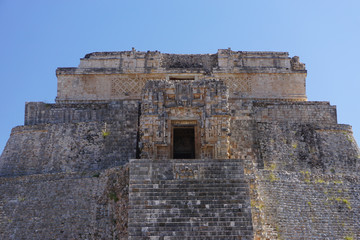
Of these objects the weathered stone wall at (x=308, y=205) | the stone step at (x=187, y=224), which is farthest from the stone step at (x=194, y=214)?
the weathered stone wall at (x=308, y=205)

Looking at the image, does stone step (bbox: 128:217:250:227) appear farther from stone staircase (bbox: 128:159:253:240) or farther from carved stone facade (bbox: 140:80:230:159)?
carved stone facade (bbox: 140:80:230:159)

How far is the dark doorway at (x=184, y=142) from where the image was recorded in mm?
18391

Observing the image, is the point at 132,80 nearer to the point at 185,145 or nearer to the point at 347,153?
the point at 185,145

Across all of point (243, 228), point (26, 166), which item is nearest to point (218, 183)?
point (243, 228)

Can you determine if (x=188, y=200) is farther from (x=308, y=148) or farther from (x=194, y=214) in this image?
(x=308, y=148)

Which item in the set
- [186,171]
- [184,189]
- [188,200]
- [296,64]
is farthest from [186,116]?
[296,64]

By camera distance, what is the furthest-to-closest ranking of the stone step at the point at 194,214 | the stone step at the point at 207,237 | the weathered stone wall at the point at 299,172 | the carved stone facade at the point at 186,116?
the carved stone facade at the point at 186,116, the weathered stone wall at the point at 299,172, the stone step at the point at 194,214, the stone step at the point at 207,237

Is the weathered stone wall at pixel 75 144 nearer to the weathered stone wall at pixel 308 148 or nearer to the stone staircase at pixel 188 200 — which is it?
the stone staircase at pixel 188 200

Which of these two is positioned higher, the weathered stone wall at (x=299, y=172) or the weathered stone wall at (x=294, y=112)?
the weathered stone wall at (x=294, y=112)

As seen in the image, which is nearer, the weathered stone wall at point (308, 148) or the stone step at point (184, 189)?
the stone step at point (184, 189)

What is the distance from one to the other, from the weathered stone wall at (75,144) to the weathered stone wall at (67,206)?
6.59 ft

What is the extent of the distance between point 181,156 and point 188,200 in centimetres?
504

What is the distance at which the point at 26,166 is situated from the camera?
57.7 ft

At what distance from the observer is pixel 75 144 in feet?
58.1
